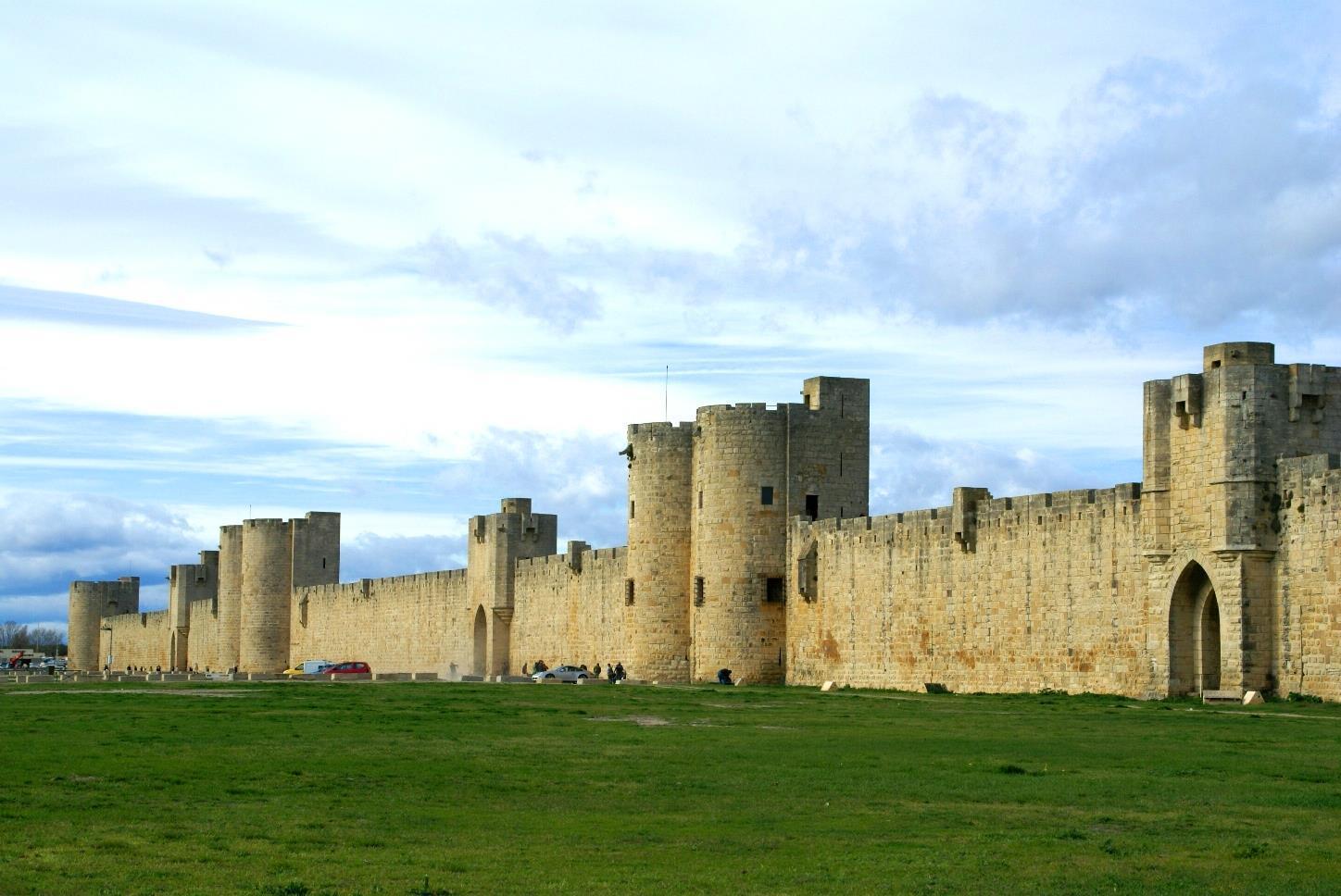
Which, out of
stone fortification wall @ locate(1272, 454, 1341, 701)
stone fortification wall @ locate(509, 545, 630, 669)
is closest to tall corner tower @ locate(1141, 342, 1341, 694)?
stone fortification wall @ locate(1272, 454, 1341, 701)

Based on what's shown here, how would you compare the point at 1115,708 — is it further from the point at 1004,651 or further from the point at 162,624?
the point at 162,624

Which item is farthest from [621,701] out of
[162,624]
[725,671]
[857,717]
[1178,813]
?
[162,624]

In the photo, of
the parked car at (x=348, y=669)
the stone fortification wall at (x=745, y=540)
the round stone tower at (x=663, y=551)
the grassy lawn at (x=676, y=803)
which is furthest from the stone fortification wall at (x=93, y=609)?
the grassy lawn at (x=676, y=803)

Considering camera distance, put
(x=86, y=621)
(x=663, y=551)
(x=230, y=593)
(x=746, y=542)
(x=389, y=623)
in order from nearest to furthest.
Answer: (x=746, y=542), (x=663, y=551), (x=389, y=623), (x=230, y=593), (x=86, y=621)

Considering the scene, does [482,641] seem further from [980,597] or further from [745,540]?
[980,597]

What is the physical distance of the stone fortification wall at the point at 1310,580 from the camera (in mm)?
29750

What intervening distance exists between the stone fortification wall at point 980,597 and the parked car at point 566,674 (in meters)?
7.89

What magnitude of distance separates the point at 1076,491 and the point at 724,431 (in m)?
12.5

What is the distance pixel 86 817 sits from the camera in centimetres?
1561

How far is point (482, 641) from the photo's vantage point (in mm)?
63250

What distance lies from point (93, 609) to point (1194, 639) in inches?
3749

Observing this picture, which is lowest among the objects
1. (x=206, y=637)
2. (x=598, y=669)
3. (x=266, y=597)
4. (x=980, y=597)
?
(x=598, y=669)

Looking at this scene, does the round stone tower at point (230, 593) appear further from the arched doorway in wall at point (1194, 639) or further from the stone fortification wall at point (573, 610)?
the arched doorway in wall at point (1194, 639)

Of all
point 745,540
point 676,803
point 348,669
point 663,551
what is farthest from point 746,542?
point 676,803
